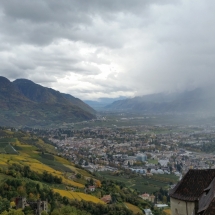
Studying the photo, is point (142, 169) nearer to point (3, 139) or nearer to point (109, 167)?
point (109, 167)

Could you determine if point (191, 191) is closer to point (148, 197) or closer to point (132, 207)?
point (132, 207)

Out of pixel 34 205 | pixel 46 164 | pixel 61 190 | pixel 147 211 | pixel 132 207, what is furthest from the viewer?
pixel 46 164

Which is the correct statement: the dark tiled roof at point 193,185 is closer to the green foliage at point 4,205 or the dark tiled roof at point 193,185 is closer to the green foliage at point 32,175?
the green foliage at point 4,205

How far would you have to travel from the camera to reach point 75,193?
186 ft

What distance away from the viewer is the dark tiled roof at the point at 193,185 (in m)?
19.1

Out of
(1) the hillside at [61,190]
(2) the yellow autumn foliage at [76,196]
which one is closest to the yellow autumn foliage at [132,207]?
(1) the hillside at [61,190]

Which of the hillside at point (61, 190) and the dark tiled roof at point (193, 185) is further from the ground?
the dark tiled roof at point (193, 185)

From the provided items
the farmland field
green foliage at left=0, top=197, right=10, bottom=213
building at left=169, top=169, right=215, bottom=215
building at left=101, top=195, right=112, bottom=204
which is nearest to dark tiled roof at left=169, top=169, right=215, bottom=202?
building at left=169, top=169, right=215, bottom=215

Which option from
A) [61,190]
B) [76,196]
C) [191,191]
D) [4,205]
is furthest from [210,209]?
[61,190]

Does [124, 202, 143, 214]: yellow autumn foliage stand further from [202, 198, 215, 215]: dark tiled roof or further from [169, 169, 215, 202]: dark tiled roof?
[202, 198, 215, 215]: dark tiled roof

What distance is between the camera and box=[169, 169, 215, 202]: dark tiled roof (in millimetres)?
19125

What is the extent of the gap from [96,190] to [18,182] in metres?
20.5

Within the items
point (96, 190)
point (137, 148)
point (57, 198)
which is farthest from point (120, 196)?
point (137, 148)

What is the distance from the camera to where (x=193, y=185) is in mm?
19625
